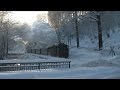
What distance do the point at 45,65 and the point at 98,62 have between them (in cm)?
402

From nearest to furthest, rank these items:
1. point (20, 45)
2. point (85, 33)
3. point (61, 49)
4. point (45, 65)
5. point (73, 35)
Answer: point (45, 65) → point (61, 49) → point (73, 35) → point (85, 33) → point (20, 45)

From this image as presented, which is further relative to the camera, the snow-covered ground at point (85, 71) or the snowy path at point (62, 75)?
the snow-covered ground at point (85, 71)

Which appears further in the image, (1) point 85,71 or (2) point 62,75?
(1) point 85,71

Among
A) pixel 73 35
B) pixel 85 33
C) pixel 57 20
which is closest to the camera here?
pixel 57 20


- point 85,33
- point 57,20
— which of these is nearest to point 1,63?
point 57,20

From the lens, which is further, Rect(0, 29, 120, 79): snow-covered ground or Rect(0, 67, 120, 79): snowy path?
Rect(0, 29, 120, 79): snow-covered ground
